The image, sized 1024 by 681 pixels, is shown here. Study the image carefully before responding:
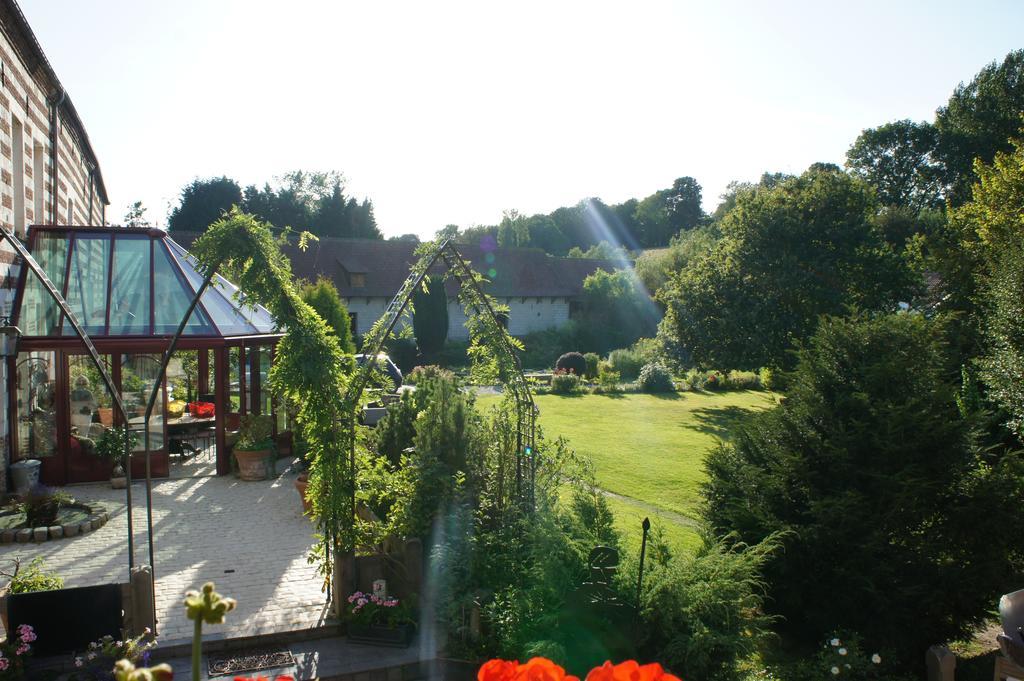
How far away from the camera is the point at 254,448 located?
12.1 m

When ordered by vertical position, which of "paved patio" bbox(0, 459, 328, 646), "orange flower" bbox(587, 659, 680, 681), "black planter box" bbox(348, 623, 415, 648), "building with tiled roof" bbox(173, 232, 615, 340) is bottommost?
"paved patio" bbox(0, 459, 328, 646)

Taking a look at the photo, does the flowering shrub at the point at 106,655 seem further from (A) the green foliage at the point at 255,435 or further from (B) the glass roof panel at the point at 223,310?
(B) the glass roof panel at the point at 223,310

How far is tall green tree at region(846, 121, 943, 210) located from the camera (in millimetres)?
40375

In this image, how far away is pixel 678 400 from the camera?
2423 cm

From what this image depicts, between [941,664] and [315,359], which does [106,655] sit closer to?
[315,359]

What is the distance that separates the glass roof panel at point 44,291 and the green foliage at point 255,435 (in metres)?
3.40

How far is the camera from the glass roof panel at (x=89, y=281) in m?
11.5

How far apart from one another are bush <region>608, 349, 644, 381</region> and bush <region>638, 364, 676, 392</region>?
8.07 feet

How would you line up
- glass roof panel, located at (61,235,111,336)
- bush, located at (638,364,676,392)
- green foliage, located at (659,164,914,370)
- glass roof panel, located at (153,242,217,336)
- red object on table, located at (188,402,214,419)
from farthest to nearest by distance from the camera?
bush, located at (638,364,676,392), green foliage, located at (659,164,914,370), red object on table, located at (188,402,214,419), glass roof panel, located at (153,242,217,336), glass roof panel, located at (61,235,111,336)

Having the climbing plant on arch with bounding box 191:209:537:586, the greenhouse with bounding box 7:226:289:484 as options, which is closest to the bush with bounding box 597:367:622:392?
the greenhouse with bounding box 7:226:289:484

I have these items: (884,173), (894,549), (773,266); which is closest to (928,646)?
(894,549)

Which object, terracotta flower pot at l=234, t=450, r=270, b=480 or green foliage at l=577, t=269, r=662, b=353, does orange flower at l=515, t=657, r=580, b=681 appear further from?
green foliage at l=577, t=269, r=662, b=353

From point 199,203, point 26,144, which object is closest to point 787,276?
point 26,144

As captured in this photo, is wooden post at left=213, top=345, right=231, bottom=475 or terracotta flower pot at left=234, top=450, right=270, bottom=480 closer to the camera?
terracotta flower pot at left=234, top=450, right=270, bottom=480
